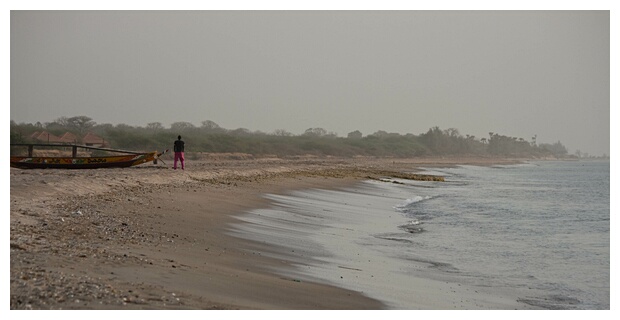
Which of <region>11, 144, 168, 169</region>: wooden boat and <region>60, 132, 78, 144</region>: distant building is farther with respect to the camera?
<region>60, 132, 78, 144</region>: distant building

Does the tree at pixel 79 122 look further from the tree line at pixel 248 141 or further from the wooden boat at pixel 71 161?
the wooden boat at pixel 71 161

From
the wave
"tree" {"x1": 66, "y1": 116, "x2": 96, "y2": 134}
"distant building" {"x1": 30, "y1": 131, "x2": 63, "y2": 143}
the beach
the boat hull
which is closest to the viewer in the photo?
the beach

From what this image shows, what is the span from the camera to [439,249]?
44.0ft

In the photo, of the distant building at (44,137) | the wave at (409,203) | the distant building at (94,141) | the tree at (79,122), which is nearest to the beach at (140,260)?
the wave at (409,203)

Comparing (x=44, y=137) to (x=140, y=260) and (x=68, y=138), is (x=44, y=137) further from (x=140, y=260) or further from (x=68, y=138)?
(x=140, y=260)

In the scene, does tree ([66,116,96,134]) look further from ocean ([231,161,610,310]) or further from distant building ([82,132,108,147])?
ocean ([231,161,610,310])

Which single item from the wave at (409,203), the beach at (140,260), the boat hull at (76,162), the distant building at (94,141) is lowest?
the wave at (409,203)

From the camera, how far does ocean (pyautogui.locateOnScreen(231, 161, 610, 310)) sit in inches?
366

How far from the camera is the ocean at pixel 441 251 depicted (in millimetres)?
9289

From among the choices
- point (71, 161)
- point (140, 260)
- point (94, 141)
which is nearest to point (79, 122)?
point (94, 141)

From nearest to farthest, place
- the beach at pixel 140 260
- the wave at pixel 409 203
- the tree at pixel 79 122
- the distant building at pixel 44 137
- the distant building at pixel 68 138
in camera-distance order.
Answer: the beach at pixel 140 260 → the wave at pixel 409 203 → the distant building at pixel 44 137 → the distant building at pixel 68 138 → the tree at pixel 79 122

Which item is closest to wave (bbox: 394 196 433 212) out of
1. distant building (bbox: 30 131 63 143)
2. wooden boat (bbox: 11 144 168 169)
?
wooden boat (bbox: 11 144 168 169)

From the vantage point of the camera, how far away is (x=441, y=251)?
1318 cm

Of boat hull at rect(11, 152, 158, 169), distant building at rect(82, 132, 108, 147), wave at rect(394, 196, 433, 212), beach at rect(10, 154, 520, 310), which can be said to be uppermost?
distant building at rect(82, 132, 108, 147)
